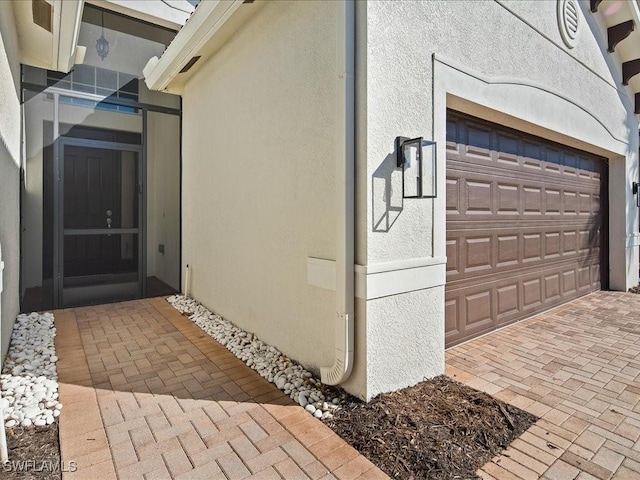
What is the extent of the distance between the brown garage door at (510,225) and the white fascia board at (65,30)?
13.9 feet

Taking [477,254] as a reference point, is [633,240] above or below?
above

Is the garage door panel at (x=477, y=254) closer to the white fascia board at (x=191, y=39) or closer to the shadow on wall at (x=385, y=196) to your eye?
the shadow on wall at (x=385, y=196)

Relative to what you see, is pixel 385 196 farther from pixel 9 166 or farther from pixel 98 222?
pixel 98 222

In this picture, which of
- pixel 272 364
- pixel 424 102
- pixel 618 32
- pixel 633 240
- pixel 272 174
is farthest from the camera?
pixel 633 240

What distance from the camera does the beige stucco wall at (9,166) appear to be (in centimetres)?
363

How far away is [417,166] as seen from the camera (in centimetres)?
317

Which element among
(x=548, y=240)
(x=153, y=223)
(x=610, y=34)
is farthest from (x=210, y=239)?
(x=610, y=34)

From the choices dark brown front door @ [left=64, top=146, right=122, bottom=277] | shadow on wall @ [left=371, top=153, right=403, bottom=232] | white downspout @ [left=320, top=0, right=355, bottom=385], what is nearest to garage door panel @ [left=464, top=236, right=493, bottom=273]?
shadow on wall @ [left=371, top=153, right=403, bottom=232]

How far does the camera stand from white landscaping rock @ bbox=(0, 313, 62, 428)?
276cm

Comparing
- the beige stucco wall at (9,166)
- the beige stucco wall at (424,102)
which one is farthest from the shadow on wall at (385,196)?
the beige stucco wall at (9,166)

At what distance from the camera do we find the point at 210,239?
18.5ft

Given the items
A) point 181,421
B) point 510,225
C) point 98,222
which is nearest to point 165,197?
point 98,222

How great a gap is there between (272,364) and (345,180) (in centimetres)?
203

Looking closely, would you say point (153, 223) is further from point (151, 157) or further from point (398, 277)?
point (398, 277)
